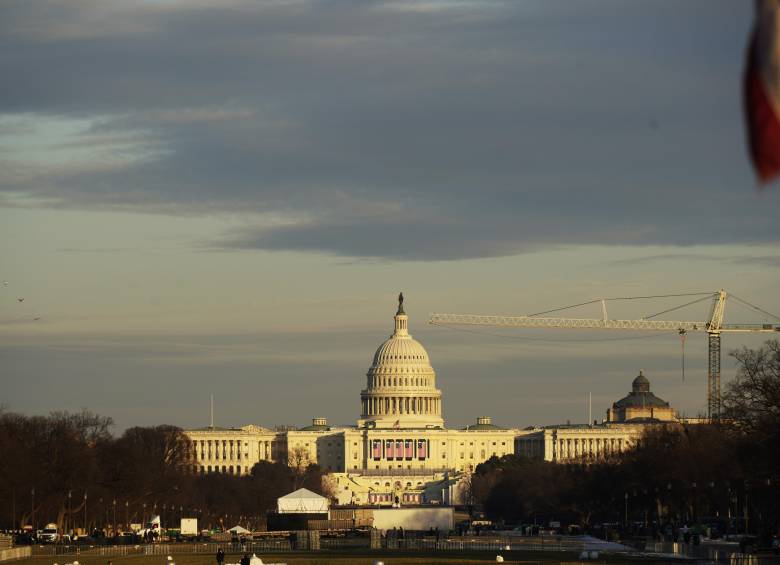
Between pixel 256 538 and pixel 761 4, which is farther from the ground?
pixel 761 4

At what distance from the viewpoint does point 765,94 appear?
6891 millimetres

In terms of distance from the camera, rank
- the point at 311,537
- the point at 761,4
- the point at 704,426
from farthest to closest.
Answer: the point at 704,426 → the point at 311,537 → the point at 761,4

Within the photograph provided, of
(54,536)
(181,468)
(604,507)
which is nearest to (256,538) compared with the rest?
(54,536)

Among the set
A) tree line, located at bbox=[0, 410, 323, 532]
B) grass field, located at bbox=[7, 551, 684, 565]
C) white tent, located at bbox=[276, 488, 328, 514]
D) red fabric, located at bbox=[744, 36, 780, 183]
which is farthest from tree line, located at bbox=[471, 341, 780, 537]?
red fabric, located at bbox=[744, 36, 780, 183]

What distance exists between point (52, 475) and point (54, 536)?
8.77m

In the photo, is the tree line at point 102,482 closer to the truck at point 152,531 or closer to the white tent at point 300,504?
the truck at point 152,531

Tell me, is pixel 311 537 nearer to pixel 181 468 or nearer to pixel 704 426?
pixel 704 426

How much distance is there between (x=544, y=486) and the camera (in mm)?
184875

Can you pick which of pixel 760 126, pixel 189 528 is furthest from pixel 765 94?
pixel 189 528

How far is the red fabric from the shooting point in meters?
6.85

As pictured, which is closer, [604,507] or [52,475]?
[52,475]

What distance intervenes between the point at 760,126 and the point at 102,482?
13416cm

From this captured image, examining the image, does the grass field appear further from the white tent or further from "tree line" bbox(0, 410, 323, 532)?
the white tent

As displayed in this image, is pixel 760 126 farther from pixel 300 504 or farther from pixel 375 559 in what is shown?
pixel 300 504
